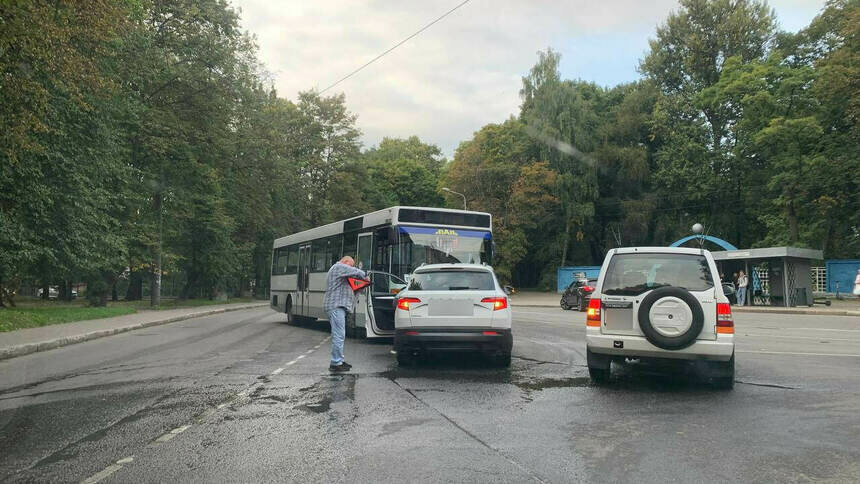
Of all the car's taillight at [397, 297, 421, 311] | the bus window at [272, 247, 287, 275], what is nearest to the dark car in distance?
the bus window at [272, 247, 287, 275]

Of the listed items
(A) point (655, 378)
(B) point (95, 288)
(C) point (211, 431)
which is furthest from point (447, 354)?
(B) point (95, 288)

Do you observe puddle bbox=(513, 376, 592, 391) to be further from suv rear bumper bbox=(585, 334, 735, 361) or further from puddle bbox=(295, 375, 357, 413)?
puddle bbox=(295, 375, 357, 413)

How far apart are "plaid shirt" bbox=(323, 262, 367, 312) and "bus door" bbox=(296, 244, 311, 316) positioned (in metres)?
9.33

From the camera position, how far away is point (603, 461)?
5023mm

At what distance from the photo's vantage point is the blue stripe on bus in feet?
46.1

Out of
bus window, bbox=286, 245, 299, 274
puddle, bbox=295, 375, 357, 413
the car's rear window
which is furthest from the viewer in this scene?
bus window, bbox=286, 245, 299, 274

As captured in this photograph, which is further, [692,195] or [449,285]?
[692,195]

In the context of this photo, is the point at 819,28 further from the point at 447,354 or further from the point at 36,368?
the point at 36,368

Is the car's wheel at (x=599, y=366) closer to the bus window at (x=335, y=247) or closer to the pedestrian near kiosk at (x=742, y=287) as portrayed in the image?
the bus window at (x=335, y=247)

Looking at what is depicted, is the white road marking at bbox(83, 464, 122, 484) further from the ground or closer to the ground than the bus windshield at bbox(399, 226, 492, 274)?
A: closer to the ground

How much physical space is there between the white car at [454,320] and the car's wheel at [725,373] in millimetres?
3023

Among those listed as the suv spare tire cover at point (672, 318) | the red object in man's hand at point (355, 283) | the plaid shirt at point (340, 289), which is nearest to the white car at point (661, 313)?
the suv spare tire cover at point (672, 318)

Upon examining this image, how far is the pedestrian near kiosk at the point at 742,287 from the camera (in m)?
31.5

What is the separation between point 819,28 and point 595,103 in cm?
1850
